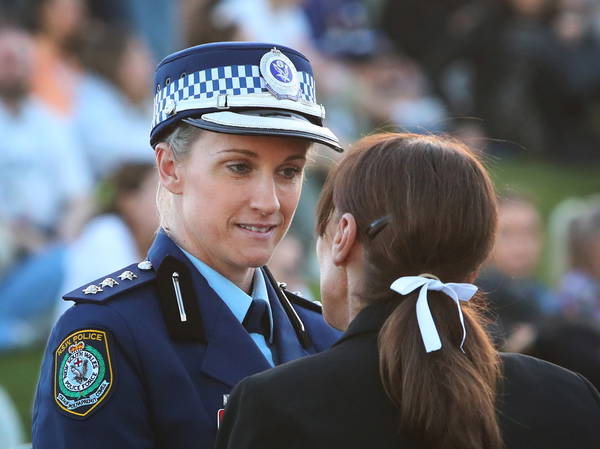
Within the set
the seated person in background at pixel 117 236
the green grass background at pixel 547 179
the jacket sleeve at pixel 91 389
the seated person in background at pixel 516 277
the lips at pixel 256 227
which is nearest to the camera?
the jacket sleeve at pixel 91 389

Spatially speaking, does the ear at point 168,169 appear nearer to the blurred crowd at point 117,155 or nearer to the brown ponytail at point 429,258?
the brown ponytail at point 429,258

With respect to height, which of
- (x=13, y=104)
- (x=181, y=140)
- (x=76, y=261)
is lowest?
(x=181, y=140)

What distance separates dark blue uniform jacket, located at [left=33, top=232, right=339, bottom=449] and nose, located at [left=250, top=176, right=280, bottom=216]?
0.22 meters

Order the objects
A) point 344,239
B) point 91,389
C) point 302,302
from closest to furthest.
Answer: point 344,239 → point 91,389 → point 302,302

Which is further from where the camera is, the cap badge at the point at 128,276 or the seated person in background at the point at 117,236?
the seated person in background at the point at 117,236

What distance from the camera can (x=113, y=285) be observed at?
2.23 m

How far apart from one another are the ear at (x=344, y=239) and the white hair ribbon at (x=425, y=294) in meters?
0.12

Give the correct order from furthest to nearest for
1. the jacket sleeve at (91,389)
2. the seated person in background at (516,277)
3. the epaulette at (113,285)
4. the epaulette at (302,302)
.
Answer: the seated person in background at (516,277), the epaulette at (302,302), the epaulette at (113,285), the jacket sleeve at (91,389)

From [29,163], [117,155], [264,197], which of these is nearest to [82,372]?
[264,197]

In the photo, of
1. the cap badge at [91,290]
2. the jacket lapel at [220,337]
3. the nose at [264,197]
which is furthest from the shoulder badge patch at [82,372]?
the nose at [264,197]

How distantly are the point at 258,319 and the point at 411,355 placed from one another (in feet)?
2.26

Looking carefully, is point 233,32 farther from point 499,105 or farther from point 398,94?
point 499,105

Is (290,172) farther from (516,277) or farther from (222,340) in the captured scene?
(516,277)

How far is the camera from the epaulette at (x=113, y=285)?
2.17 metres
